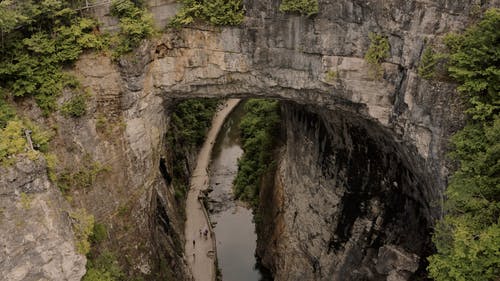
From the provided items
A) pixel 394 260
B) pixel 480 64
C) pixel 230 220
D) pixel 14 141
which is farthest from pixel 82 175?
pixel 230 220

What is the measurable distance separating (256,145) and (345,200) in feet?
36.7

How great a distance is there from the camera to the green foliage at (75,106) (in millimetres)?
12883

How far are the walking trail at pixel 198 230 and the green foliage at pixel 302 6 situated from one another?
14.1 meters

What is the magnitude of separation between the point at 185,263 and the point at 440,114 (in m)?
13.9

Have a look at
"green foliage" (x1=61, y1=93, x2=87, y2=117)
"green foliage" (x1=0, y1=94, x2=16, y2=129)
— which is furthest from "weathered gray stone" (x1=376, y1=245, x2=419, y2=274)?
"green foliage" (x1=0, y1=94, x2=16, y2=129)

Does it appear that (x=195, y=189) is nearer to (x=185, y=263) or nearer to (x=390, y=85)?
(x=185, y=263)

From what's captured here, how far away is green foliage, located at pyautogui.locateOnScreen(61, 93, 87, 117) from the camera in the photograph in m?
12.9

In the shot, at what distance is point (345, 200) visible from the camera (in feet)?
57.6

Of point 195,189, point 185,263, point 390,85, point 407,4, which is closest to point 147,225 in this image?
point 185,263

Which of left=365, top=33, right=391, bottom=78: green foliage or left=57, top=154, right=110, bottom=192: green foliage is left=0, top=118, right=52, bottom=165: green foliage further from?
left=365, top=33, right=391, bottom=78: green foliage

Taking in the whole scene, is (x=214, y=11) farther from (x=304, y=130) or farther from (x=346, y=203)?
(x=346, y=203)

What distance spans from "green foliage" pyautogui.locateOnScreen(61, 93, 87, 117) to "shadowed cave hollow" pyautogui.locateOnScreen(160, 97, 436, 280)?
773 centimetres

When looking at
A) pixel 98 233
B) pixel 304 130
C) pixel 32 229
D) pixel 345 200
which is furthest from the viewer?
pixel 304 130

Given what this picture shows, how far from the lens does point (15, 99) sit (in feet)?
40.1
